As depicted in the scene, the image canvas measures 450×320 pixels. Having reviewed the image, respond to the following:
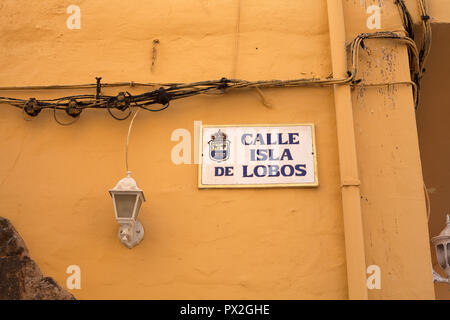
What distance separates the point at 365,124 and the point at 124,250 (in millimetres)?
2397

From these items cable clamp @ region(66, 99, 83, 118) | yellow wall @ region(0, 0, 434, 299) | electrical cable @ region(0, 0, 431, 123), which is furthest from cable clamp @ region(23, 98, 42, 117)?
cable clamp @ region(66, 99, 83, 118)

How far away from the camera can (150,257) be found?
179 inches

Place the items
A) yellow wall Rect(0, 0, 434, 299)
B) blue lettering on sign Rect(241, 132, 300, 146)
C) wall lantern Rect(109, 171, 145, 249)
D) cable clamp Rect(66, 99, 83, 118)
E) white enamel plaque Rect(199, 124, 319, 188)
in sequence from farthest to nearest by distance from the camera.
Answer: cable clamp Rect(66, 99, 83, 118) < blue lettering on sign Rect(241, 132, 300, 146) < white enamel plaque Rect(199, 124, 319, 188) < yellow wall Rect(0, 0, 434, 299) < wall lantern Rect(109, 171, 145, 249)

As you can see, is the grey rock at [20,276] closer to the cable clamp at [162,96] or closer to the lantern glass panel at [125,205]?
the lantern glass panel at [125,205]

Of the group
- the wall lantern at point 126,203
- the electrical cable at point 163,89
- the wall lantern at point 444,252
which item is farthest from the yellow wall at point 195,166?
the wall lantern at point 444,252

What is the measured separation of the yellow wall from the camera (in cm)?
448

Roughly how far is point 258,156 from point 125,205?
4.10ft

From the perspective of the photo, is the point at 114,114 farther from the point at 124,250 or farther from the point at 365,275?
the point at 365,275

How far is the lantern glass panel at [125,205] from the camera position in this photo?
432 centimetres

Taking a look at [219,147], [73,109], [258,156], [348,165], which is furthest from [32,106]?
[348,165]

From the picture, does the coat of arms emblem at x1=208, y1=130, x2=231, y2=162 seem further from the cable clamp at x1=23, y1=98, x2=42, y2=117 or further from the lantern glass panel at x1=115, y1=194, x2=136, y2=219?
the cable clamp at x1=23, y1=98, x2=42, y2=117

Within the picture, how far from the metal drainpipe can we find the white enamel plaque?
0.87 feet
